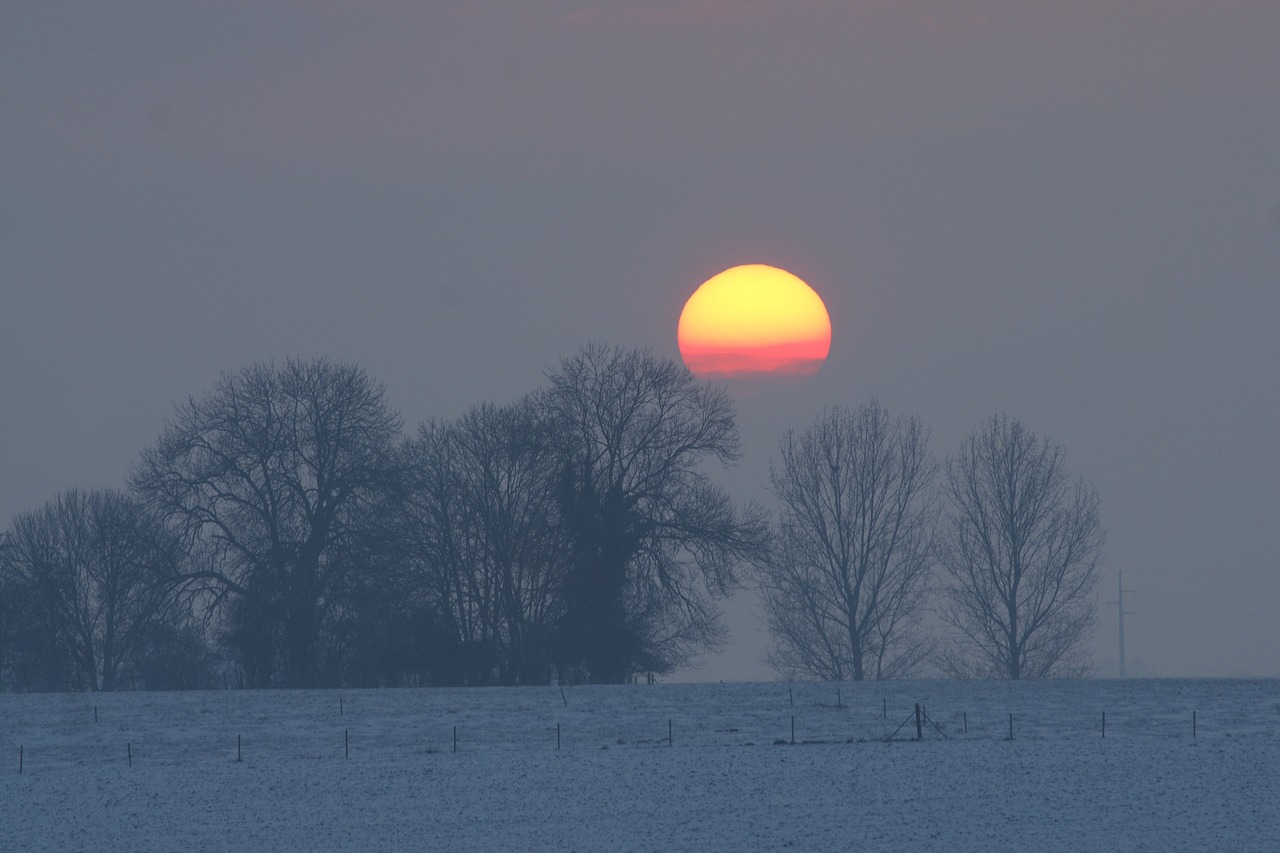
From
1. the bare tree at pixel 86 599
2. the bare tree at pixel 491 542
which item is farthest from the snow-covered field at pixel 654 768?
the bare tree at pixel 86 599

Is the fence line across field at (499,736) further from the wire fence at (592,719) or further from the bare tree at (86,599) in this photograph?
the bare tree at (86,599)

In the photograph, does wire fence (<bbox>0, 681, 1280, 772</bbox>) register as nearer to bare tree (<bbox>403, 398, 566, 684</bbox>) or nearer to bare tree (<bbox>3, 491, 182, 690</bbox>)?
bare tree (<bbox>403, 398, 566, 684</bbox>)

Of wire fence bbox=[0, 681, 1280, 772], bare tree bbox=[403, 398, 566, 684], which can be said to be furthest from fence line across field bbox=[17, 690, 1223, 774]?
bare tree bbox=[403, 398, 566, 684]

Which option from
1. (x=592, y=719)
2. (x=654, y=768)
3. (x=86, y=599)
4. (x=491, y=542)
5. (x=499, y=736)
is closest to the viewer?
(x=654, y=768)

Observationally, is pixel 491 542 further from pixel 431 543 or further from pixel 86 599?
pixel 86 599

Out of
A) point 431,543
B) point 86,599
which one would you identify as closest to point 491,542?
point 431,543

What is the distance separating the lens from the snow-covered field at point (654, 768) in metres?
30.6

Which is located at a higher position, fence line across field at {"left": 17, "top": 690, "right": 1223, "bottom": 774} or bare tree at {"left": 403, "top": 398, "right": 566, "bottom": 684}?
bare tree at {"left": 403, "top": 398, "right": 566, "bottom": 684}

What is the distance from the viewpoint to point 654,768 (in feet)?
119

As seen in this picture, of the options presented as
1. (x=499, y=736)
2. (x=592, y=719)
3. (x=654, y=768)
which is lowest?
(x=654, y=768)

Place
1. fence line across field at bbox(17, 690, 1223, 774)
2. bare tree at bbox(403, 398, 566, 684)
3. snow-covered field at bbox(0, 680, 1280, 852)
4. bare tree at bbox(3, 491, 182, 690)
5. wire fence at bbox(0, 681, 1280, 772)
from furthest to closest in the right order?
bare tree at bbox(3, 491, 182, 690)
bare tree at bbox(403, 398, 566, 684)
wire fence at bbox(0, 681, 1280, 772)
fence line across field at bbox(17, 690, 1223, 774)
snow-covered field at bbox(0, 680, 1280, 852)

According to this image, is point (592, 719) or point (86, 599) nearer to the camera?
point (592, 719)

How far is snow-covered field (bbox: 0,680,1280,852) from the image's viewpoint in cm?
3061

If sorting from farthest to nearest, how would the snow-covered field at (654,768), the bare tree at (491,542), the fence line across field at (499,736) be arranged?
the bare tree at (491,542)
the fence line across field at (499,736)
the snow-covered field at (654,768)
